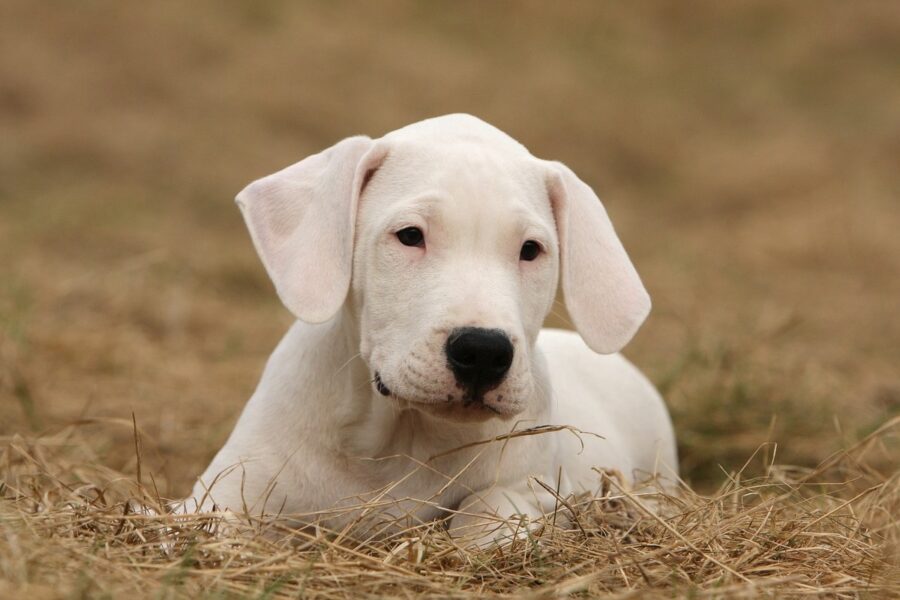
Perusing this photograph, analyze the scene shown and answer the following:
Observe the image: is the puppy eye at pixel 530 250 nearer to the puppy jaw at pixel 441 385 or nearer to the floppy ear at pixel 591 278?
the floppy ear at pixel 591 278

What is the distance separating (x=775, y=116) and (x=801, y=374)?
9599 mm

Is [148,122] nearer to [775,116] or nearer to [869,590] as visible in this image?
[775,116]

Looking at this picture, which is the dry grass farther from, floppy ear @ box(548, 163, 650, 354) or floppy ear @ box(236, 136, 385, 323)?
floppy ear @ box(236, 136, 385, 323)

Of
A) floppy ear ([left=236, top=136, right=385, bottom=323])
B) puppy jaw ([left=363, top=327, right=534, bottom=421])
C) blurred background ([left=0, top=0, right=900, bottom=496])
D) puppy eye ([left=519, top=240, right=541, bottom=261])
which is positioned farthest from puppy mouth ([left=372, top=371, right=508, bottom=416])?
blurred background ([left=0, top=0, right=900, bottom=496])

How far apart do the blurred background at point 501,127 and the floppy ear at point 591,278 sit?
2.06 meters

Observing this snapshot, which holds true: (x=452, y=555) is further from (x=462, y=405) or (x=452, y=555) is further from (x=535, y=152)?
(x=535, y=152)

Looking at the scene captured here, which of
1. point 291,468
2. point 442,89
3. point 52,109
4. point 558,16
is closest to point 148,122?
point 52,109

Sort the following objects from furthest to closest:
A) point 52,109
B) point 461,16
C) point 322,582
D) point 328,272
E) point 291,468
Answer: point 461,16, point 52,109, point 291,468, point 328,272, point 322,582

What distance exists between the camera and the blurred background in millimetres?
6590

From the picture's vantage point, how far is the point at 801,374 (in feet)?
23.0

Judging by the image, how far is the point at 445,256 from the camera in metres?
3.49

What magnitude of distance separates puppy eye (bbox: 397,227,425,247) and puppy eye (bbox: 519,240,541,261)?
0.32m

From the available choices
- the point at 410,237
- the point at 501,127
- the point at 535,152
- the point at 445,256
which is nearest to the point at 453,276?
the point at 445,256

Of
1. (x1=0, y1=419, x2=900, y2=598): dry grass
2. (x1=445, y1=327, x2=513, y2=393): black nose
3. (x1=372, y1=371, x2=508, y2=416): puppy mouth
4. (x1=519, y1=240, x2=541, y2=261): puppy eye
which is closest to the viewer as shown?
(x1=0, y1=419, x2=900, y2=598): dry grass
